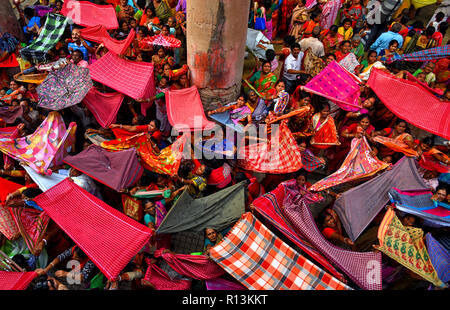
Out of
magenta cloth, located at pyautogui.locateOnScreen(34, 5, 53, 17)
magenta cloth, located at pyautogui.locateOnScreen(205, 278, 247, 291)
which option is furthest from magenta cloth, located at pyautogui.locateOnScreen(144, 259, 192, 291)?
magenta cloth, located at pyautogui.locateOnScreen(34, 5, 53, 17)

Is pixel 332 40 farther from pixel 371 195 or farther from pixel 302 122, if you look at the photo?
pixel 371 195

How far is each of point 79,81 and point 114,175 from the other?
6.96 feet

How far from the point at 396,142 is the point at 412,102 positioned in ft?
4.04

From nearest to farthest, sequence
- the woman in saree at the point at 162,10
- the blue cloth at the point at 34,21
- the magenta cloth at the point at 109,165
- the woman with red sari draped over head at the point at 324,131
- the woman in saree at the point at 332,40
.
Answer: the magenta cloth at the point at 109,165 < the woman with red sari draped over head at the point at 324,131 < the woman in saree at the point at 332,40 < the blue cloth at the point at 34,21 < the woman in saree at the point at 162,10

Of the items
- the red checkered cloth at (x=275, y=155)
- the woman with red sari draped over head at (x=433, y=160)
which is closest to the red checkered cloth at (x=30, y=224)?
the red checkered cloth at (x=275, y=155)

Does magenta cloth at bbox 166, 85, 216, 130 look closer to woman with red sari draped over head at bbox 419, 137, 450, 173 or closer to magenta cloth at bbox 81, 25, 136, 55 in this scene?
magenta cloth at bbox 81, 25, 136, 55

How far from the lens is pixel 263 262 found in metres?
3.43

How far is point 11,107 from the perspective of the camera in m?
5.19

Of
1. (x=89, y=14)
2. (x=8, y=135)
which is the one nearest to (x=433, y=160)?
(x=8, y=135)

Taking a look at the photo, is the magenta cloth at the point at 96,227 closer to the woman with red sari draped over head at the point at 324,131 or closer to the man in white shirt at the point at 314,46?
the woman with red sari draped over head at the point at 324,131

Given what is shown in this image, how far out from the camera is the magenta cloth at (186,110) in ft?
17.0

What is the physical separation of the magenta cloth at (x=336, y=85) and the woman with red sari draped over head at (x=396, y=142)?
79 centimetres

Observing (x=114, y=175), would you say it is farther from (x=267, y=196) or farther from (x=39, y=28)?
(x=39, y=28)
